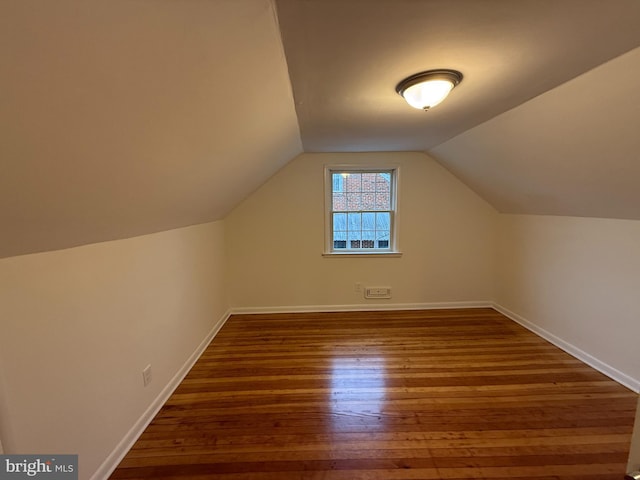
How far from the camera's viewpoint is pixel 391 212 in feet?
12.2

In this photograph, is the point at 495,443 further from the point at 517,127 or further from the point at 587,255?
the point at 517,127

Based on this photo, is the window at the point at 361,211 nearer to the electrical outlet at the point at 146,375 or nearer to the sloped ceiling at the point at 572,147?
the sloped ceiling at the point at 572,147

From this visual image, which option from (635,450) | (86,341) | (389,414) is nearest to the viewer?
(635,450)

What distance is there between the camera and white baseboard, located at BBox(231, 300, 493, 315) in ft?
12.3

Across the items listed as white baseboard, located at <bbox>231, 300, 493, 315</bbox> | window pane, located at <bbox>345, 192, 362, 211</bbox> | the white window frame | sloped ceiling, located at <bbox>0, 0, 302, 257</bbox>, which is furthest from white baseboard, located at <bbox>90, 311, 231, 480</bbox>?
window pane, located at <bbox>345, 192, 362, 211</bbox>

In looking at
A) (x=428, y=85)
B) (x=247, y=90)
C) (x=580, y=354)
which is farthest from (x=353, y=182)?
(x=580, y=354)

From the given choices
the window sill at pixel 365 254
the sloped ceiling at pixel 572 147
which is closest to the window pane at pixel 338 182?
the window sill at pixel 365 254

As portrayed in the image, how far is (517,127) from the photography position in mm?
1993

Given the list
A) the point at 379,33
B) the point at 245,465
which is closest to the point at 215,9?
the point at 379,33

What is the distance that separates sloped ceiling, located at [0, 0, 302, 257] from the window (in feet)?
6.98

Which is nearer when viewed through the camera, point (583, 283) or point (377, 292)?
point (583, 283)

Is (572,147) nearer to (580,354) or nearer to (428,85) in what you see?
(428,85)

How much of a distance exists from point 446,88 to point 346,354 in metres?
2.32

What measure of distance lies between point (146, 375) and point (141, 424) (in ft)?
0.96
